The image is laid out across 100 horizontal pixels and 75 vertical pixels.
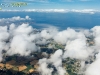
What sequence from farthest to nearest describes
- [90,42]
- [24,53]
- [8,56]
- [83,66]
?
[90,42]
[24,53]
[8,56]
[83,66]

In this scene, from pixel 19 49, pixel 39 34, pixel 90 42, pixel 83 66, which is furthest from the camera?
pixel 39 34

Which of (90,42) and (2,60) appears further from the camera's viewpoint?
(90,42)

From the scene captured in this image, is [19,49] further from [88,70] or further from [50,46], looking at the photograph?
[88,70]

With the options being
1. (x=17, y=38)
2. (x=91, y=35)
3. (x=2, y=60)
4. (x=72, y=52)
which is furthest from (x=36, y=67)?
(x=91, y=35)

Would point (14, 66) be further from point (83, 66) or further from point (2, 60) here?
point (83, 66)

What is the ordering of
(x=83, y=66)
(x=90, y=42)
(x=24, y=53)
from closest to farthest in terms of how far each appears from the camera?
(x=83, y=66), (x=24, y=53), (x=90, y=42)

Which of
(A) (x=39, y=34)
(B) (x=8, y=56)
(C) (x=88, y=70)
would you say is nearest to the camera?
(C) (x=88, y=70)

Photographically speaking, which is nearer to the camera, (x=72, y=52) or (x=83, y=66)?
(x=83, y=66)

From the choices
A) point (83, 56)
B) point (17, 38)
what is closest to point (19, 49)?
point (17, 38)
